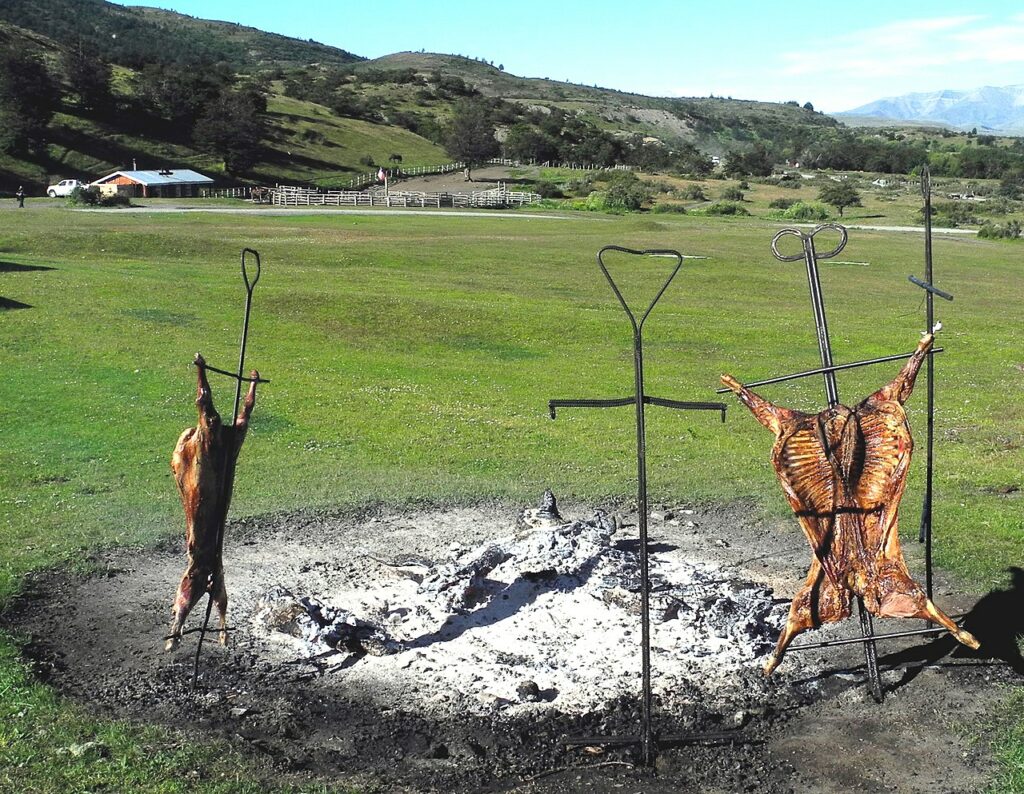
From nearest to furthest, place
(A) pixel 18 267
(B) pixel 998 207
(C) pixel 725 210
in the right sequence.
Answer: (A) pixel 18 267, (C) pixel 725 210, (B) pixel 998 207

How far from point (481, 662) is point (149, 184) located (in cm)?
7275

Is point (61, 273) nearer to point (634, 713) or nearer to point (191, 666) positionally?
point (191, 666)

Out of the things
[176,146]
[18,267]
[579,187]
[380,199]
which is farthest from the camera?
[176,146]

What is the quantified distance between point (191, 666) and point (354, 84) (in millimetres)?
159963

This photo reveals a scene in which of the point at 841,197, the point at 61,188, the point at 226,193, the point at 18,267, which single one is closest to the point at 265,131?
the point at 226,193

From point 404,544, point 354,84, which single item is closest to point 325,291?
point 404,544

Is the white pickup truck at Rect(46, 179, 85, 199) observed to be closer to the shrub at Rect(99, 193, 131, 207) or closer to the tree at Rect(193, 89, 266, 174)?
the shrub at Rect(99, 193, 131, 207)

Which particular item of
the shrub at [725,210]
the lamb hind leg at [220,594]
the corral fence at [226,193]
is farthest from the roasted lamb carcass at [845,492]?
the corral fence at [226,193]

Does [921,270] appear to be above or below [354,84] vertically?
below

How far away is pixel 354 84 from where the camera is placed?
159875mm

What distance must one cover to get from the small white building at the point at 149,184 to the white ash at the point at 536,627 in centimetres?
6943

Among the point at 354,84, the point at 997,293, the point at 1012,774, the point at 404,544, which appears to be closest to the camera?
the point at 1012,774

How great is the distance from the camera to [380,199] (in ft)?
250

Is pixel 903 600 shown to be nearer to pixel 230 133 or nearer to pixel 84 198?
pixel 84 198
